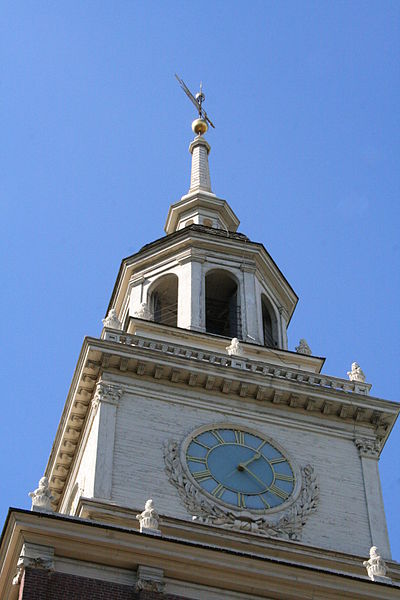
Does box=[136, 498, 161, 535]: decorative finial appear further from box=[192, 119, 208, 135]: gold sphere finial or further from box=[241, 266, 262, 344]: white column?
box=[192, 119, 208, 135]: gold sphere finial

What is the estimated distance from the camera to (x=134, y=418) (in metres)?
36.3

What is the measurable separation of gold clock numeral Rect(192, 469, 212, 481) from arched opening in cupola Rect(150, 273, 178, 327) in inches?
361

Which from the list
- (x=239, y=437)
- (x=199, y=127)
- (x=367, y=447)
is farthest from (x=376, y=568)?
(x=199, y=127)

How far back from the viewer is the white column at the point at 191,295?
41906 millimetres

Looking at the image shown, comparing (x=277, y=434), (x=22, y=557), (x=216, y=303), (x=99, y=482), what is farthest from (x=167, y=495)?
(x=216, y=303)

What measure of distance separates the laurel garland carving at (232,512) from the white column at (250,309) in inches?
281

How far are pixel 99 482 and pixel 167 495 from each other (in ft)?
4.98

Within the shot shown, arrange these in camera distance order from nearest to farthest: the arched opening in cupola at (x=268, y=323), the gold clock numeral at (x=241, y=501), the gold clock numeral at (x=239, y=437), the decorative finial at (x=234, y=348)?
the gold clock numeral at (x=241, y=501), the gold clock numeral at (x=239, y=437), the decorative finial at (x=234, y=348), the arched opening in cupola at (x=268, y=323)

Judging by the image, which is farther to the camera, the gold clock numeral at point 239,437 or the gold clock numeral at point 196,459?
the gold clock numeral at point 239,437

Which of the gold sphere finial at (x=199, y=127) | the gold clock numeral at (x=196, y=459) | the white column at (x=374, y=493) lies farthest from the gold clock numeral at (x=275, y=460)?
the gold sphere finial at (x=199, y=127)

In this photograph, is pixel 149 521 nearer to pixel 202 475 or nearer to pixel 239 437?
pixel 202 475

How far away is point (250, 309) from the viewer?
43219mm

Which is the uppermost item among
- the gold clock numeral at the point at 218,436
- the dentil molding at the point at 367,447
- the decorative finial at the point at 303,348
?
the decorative finial at the point at 303,348

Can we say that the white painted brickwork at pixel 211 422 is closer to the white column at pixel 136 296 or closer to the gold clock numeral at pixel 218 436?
the gold clock numeral at pixel 218 436
